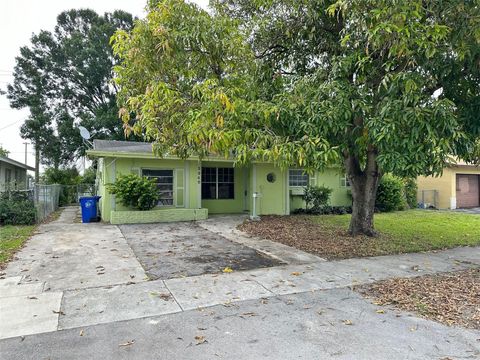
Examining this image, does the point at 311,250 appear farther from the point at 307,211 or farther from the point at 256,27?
the point at 307,211

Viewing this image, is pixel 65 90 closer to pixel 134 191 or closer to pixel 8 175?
pixel 8 175

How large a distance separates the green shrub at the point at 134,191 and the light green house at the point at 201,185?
1.22 feet

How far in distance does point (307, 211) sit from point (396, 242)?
6474mm

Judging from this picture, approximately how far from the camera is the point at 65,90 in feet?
83.6

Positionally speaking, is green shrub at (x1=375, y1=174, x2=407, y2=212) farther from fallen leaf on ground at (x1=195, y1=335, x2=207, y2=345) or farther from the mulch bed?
fallen leaf on ground at (x1=195, y1=335, x2=207, y2=345)

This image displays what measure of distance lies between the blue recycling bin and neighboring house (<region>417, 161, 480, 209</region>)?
16.5 meters

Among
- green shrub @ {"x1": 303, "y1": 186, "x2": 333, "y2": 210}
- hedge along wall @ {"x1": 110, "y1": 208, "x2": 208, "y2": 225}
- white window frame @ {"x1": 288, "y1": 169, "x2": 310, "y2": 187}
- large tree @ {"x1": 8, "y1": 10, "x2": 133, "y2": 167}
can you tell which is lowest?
hedge along wall @ {"x1": 110, "y1": 208, "x2": 208, "y2": 225}

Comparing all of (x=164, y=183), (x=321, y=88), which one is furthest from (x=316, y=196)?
(x=321, y=88)

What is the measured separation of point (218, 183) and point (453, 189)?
13.3 metres

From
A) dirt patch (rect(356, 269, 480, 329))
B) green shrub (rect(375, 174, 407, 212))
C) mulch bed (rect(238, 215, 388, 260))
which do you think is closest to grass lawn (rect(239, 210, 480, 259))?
mulch bed (rect(238, 215, 388, 260))

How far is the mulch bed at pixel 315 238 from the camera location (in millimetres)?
7074

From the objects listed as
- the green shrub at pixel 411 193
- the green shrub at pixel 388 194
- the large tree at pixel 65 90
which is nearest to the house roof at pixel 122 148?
the green shrub at pixel 388 194

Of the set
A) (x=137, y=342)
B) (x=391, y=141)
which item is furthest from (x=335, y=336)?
(x=391, y=141)

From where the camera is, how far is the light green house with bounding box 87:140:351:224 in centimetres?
1165
